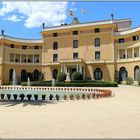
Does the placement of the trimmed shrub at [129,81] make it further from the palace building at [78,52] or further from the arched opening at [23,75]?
the arched opening at [23,75]

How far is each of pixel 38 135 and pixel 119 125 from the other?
3.39 metres

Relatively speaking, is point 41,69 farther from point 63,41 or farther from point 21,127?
point 21,127

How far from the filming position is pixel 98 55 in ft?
167

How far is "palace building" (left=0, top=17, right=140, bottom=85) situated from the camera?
48.8m

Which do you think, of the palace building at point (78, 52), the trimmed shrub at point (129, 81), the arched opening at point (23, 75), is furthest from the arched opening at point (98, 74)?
the arched opening at point (23, 75)

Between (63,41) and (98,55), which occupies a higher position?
(63,41)

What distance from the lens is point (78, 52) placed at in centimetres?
5259

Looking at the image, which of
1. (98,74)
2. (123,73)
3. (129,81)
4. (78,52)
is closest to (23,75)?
(78,52)

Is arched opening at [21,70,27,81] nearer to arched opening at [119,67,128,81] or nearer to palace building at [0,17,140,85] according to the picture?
palace building at [0,17,140,85]

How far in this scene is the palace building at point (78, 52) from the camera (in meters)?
48.8

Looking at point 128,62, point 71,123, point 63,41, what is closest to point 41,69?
point 63,41

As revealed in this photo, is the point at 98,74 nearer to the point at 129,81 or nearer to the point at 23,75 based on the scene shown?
the point at 129,81

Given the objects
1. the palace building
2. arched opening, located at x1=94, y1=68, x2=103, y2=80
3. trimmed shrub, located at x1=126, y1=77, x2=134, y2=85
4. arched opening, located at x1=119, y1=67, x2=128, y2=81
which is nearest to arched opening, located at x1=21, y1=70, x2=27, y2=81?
the palace building

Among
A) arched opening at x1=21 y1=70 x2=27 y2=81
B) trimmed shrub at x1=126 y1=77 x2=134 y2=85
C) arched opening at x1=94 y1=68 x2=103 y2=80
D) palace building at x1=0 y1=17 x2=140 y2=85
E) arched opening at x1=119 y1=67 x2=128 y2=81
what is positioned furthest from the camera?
arched opening at x1=21 y1=70 x2=27 y2=81
